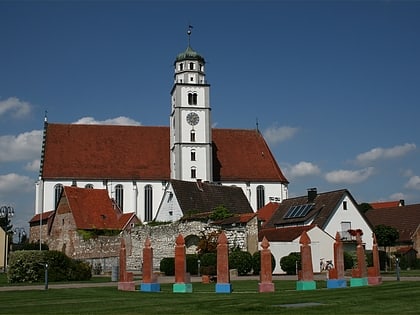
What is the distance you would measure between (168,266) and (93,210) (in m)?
16.1

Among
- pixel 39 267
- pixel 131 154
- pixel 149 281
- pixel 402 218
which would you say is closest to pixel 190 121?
pixel 131 154

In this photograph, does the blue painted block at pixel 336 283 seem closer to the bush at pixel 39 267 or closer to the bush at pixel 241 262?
the bush at pixel 241 262

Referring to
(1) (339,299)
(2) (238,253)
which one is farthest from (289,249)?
(1) (339,299)

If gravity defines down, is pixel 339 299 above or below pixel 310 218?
below

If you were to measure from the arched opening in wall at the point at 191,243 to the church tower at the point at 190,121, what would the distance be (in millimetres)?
28353

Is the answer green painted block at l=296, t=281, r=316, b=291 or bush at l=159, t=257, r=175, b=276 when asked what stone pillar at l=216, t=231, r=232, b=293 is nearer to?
green painted block at l=296, t=281, r=316, b=291

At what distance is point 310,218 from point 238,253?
42.3 feet

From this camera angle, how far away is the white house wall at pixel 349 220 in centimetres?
5244

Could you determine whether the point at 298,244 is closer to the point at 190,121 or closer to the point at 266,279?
the point at 266,279

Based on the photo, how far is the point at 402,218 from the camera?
6291cm

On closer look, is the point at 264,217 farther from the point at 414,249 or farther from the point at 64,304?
the point at 64,304

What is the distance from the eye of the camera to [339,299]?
18.1 m

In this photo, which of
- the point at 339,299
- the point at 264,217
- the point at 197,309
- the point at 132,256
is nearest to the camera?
the point at 197,309

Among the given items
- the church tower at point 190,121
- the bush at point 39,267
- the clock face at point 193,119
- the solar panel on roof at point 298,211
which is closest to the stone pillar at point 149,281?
the bush at point 39,267
